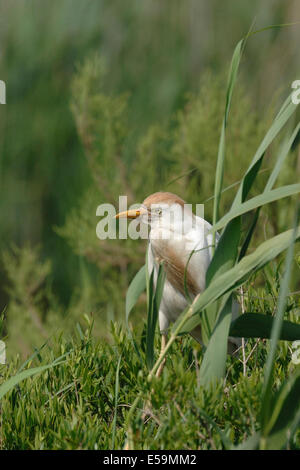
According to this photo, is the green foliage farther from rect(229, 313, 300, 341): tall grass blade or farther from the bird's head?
the bird's head

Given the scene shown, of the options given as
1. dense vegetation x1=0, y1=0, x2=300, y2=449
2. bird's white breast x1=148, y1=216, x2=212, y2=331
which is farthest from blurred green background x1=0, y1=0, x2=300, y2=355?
bird's white breast x1=148, y1=216, x2=212, y2=331

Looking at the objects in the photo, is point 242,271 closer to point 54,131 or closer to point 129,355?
point 129,355

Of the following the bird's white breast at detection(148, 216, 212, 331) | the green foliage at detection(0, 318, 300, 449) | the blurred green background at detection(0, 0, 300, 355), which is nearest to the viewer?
the green foliage at detection(0, 318, 300, 449)

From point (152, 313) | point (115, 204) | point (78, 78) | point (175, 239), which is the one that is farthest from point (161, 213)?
point (78, 78)

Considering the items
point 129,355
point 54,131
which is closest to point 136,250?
point 54,131

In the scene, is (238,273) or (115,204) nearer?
(238,273)

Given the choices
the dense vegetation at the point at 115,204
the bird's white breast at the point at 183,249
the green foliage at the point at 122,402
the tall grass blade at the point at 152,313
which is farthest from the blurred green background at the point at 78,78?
the tall grass blade at the point at 152,313

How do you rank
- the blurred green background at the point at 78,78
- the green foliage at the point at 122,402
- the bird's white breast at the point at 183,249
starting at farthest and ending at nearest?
1. the blurred green background at the point at 78,78
2. the bird's white breast at the point at 183,249
3. the green foliage at the point at 122,402

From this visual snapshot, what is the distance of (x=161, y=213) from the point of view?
1199 millimetres

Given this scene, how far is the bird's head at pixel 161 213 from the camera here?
1190mm

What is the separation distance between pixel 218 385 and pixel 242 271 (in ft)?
0.50

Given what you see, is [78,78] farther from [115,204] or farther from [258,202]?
[258,202]

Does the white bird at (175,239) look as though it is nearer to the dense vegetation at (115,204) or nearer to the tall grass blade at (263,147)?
the dense vegetation at (115,204)

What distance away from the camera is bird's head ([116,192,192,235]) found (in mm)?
1190
